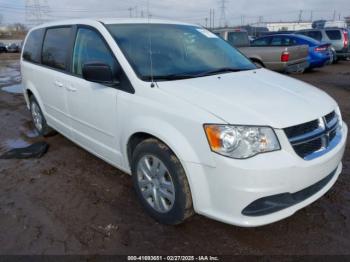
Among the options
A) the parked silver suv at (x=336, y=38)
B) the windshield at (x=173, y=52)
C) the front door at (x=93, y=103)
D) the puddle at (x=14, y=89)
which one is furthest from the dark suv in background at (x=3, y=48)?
the windshield at (x=173, y=52)

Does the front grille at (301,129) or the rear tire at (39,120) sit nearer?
the front grille at (301,129)

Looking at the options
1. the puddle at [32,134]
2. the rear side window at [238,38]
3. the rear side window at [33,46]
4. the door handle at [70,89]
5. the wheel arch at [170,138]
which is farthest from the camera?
the rear side window at [238,38]

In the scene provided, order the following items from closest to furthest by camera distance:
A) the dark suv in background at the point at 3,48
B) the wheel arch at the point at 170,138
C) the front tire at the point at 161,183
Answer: the wheel arch at the point at 170,138
the front tire at the point at 161,183
the dark suv in background at the point at 3,48

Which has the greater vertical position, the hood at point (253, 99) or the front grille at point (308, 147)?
the hood at point (253, 99)

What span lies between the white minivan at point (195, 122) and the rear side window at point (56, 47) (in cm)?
4

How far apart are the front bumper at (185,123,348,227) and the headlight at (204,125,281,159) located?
0.04 m

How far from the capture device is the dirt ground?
8.55ft

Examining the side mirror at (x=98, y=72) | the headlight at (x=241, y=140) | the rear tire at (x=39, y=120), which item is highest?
the side mirror at (x=98, y=72)

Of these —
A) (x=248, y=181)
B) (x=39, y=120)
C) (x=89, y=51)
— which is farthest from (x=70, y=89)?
(x=248, y=181)

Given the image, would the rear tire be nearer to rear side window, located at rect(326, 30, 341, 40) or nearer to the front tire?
the front tire

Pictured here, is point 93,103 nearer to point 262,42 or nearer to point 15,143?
point 15,143

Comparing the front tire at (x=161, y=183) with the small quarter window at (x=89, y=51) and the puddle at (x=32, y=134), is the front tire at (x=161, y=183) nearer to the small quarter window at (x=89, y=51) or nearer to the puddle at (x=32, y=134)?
the small quarter window at (x=89, y=51)

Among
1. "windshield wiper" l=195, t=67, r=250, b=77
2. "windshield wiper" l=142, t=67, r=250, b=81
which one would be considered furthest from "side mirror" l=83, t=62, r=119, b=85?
"windshield wiper" l=195, t=67, r=250, b=77

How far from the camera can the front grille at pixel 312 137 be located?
7.77 ft
